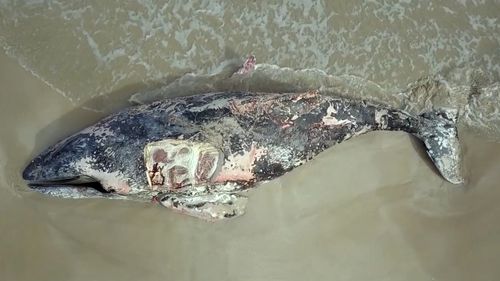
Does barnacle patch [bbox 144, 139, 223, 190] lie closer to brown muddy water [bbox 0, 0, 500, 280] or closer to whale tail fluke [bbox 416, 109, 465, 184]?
brown muddy water [bbox 0, 0, 500, 280]

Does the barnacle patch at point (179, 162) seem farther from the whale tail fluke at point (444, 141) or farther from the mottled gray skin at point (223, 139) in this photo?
the whale tail fluke at point (444, 141)

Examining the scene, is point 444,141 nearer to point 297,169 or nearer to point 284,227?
point 297,169

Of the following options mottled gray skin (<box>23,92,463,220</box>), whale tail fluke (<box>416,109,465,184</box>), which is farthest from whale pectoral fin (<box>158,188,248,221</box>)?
whale tail fluke (<box>416,109,465,184</box>)

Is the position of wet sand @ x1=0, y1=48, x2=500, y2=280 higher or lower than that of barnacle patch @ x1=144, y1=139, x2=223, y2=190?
lower

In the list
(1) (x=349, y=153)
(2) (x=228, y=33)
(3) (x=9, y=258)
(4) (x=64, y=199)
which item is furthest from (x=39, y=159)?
(1) (x=349, y=153)

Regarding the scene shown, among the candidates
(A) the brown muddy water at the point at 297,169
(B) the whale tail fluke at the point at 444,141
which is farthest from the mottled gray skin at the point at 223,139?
(A) the brown muddy water at the point at 297,169

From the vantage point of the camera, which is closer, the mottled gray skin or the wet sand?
the mottled gray skin

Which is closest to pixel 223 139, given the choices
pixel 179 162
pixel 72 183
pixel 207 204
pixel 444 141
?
pixel 179 162
